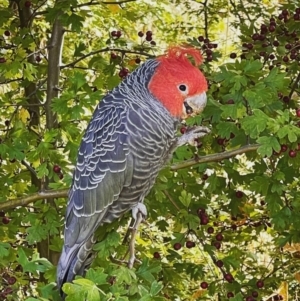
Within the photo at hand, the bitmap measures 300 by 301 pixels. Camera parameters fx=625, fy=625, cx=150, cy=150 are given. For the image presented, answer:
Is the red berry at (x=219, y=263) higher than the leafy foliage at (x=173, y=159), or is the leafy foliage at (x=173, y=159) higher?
the leafy foliage at (x=173, y=159)

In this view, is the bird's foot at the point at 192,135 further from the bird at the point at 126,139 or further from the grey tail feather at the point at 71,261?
the grey tail feather at the point at 71,261

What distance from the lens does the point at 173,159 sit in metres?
2.24

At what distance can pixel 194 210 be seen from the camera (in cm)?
248

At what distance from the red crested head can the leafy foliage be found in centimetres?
21

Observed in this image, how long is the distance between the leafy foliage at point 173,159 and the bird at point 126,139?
9 cm

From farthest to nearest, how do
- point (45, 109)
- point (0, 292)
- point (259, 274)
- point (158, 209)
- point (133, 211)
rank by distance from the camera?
point (259, 274) → point (45, 109) → point (158, 209) → point (0, 292) → point (133, 211)

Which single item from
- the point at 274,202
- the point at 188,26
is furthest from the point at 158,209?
the point at 188,26

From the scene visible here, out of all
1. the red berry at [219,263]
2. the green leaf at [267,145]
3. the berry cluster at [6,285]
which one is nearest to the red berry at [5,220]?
the berry cluster at [6,285]

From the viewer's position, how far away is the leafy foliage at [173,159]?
191 centimetres

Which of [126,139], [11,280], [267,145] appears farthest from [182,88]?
[11,280]

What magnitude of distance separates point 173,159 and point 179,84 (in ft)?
1.91

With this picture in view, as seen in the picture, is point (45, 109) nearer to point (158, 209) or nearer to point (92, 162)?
point (158, 209)

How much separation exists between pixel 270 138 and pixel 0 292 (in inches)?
38.5

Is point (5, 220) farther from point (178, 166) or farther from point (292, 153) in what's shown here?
point (292, 153)
